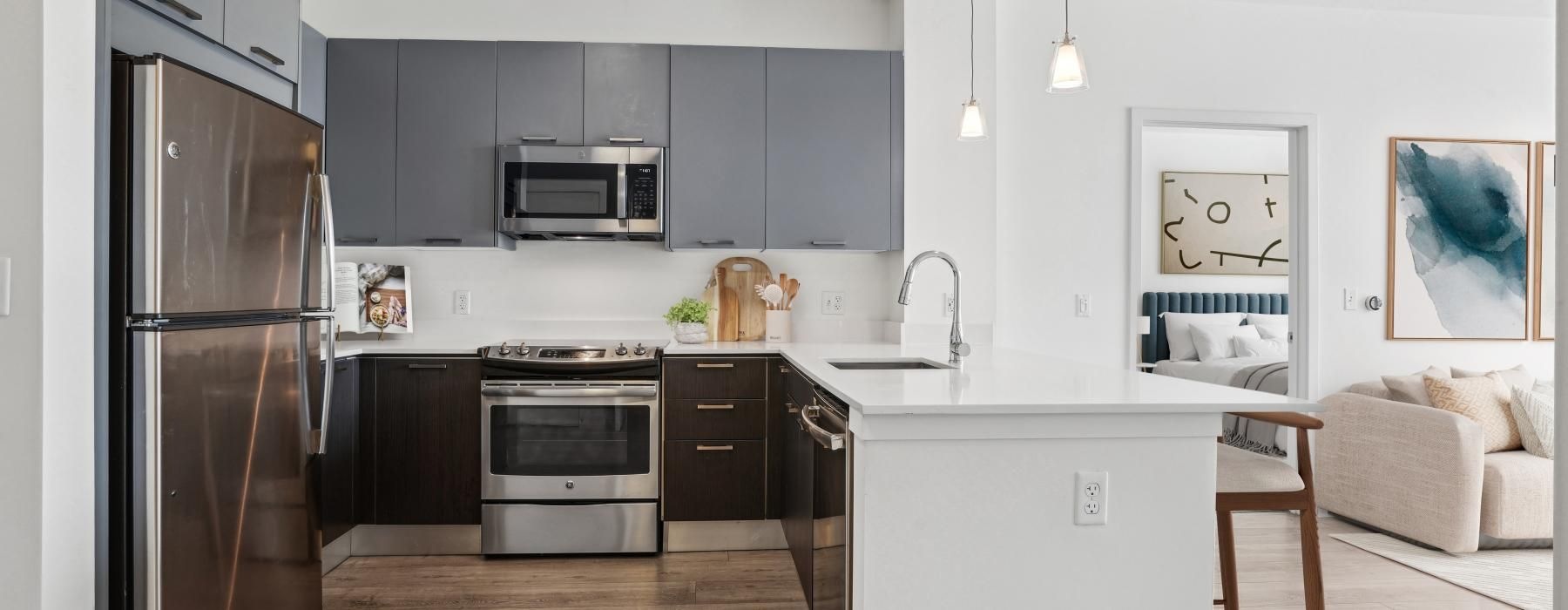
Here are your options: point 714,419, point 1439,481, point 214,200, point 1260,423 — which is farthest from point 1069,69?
point 1260,423

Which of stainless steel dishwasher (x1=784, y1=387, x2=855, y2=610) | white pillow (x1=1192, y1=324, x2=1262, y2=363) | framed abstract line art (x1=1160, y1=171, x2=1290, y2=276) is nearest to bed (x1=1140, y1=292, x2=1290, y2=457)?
white pillow (x1=1192, y1=324, x2=1262, y2=363)

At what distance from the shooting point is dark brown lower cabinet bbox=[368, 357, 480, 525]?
3287mm

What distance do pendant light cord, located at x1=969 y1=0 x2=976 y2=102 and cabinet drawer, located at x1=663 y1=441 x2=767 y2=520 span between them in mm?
1756

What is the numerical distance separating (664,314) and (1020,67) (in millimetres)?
1995

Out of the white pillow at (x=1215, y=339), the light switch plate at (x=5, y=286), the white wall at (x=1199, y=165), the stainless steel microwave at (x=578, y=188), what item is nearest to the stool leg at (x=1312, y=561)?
the stainless steel microwave at (x=578, y=188)

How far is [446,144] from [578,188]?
0.59 meters

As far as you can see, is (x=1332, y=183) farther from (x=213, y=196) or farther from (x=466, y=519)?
(x=213, y=196)

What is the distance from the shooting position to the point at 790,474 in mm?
2979

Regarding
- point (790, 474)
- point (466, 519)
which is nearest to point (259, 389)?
point (466, 519)

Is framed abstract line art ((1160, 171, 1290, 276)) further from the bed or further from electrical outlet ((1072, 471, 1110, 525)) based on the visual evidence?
electrical outlet ((1072, 471, 1110, 525))

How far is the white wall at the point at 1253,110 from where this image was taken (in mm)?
3838

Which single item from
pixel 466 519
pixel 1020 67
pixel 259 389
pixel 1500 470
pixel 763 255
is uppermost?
pixel 1020 67

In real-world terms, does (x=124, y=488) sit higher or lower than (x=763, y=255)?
lower

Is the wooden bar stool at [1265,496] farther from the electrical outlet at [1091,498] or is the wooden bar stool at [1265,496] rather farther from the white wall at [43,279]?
the white wall at [43,279]
